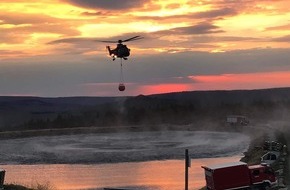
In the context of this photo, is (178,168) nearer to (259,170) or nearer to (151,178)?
(151,178)

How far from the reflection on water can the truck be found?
10698 mm

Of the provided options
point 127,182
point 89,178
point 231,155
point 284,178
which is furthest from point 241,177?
point 231,155

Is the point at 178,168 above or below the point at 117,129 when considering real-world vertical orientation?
below

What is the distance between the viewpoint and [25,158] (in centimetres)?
8381

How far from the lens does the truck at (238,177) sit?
3738cm

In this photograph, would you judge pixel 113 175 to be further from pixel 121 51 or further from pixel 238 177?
pixel 238 177

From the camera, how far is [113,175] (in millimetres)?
59969

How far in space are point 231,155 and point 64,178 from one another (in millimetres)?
30379

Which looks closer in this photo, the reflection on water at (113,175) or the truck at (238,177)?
the truck at (238,177)

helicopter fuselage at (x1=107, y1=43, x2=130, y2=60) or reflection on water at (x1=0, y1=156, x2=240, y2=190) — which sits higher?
helicopter fuselage at (x1=107, y1=43, x2=130, y2=60)

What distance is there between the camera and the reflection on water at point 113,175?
170 ft

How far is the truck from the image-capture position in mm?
37375

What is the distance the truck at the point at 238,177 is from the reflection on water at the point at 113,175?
10.7 m

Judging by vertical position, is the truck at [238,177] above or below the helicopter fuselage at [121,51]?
below
